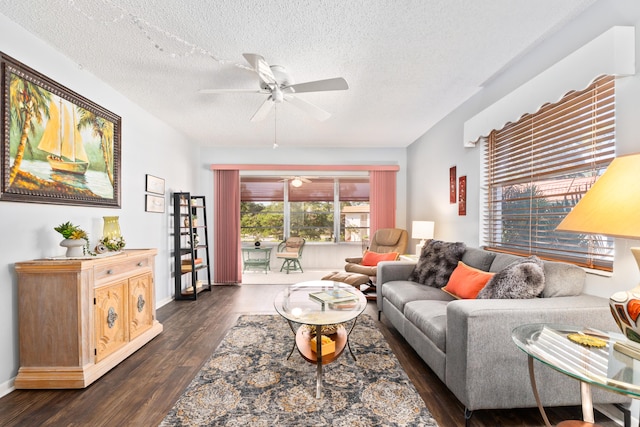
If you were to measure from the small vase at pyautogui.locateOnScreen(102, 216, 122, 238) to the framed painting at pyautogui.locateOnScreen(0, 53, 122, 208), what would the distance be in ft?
0.69

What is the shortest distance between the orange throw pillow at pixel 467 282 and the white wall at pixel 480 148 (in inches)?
24.9

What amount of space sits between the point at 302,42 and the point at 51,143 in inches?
82.9

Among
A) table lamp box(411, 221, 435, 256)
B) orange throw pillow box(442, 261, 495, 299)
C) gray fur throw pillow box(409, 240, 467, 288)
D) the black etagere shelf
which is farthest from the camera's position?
the black etagere shelf

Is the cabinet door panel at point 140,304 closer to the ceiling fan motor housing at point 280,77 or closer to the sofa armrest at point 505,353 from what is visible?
the ceiling fan motor housing at point 280,77

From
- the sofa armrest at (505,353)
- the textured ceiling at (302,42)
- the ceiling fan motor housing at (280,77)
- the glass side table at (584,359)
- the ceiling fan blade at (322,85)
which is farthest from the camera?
the ceiling fan motor housing at (280,77)

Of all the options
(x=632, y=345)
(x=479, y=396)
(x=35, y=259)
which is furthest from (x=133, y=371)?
(x=632, y=345)

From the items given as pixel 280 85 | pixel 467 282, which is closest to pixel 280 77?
pixel 280 85

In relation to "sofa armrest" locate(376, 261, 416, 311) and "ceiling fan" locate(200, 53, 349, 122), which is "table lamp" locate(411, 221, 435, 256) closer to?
"sofa armrest" locate(376, 261, 416, 311)

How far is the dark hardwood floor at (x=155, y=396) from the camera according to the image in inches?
66.5

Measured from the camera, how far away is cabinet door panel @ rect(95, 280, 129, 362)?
7.18ft

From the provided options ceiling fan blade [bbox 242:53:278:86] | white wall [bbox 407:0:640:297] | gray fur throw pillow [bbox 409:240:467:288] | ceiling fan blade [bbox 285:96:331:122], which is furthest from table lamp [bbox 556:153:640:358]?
ceiling fan blade [bbox 285:96:331:122]

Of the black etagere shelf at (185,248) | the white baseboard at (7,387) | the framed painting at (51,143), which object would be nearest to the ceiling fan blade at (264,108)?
the framed painting at (51,143)

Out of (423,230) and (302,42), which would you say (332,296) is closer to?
(302,42)

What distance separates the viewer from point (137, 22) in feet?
6.32
